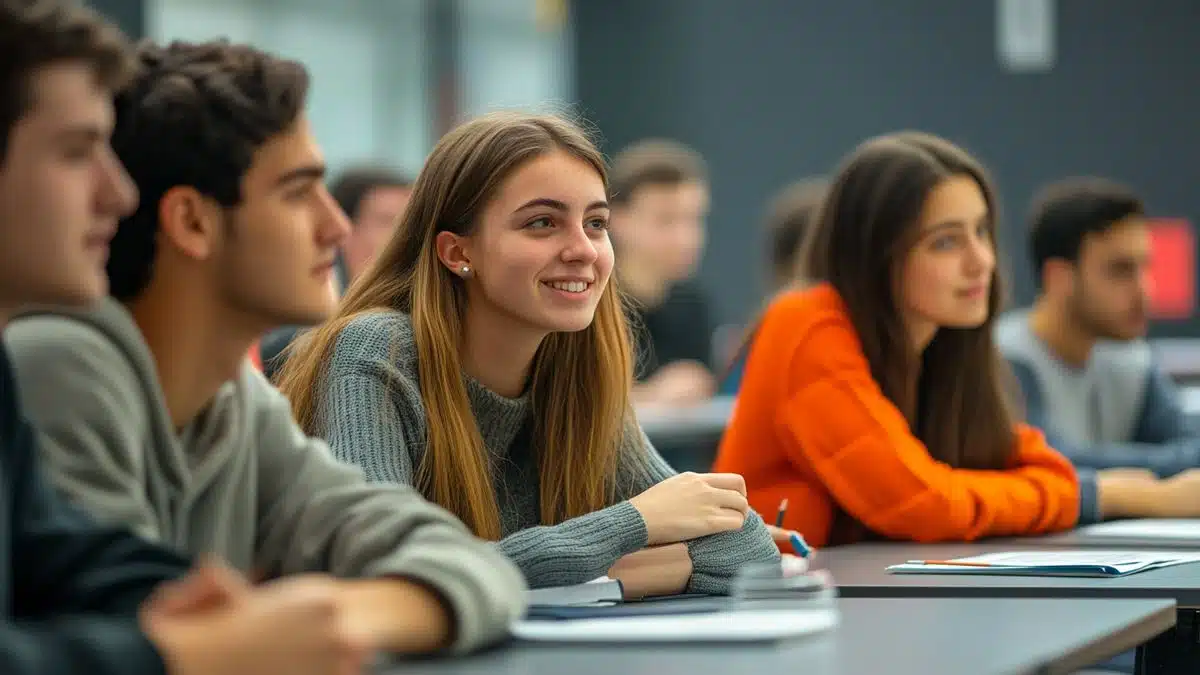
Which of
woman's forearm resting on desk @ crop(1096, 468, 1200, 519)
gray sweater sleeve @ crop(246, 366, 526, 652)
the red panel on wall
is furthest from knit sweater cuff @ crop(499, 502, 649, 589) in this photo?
the red panel on wall

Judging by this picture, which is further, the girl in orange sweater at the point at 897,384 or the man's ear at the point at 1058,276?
the man's ear at the point at 1058,276

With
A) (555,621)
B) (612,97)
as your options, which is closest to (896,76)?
(612,97)

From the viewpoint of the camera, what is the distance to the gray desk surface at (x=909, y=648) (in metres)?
1.38

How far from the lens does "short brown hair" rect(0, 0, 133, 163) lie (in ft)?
4.21

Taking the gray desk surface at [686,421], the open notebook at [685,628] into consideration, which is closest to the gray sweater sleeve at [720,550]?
the open notebook at [685,628]

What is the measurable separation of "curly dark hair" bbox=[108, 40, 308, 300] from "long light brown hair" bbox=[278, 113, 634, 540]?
0.69 metres

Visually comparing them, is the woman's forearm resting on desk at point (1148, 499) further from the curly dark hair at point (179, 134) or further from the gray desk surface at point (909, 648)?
the curly dark hair at point (179, 134)

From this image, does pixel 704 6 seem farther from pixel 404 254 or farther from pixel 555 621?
pixel 555 621

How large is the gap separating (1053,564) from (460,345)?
0.85 m

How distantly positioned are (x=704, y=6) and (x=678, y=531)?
7.48 meters

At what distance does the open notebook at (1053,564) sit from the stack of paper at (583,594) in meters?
0.46

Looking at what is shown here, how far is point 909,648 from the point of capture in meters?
1.53

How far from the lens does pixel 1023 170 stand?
339 inches

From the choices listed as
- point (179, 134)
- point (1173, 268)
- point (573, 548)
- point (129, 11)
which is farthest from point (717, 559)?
point (1173, 268)
